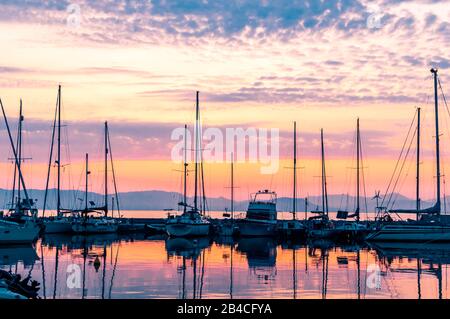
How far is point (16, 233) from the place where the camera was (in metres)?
55.1

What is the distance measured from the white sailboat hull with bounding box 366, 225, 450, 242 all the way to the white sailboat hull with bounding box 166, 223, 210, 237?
2134cm

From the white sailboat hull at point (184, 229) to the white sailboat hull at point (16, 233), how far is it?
20737 millimetres

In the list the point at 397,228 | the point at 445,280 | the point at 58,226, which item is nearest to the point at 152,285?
the point at 445,280

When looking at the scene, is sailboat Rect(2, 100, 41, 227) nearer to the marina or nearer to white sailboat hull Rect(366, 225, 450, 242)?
the marina

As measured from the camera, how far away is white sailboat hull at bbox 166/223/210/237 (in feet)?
245

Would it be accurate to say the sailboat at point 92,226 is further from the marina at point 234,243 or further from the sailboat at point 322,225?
the sailboat at point 322,225

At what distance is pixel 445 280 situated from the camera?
1293 inches

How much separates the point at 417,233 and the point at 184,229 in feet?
83.4

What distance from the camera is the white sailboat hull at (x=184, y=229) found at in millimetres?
74812

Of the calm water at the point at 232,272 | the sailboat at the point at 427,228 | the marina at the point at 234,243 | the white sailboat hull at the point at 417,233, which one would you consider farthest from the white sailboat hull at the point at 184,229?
the white sailboat hull at the point at 417,233
